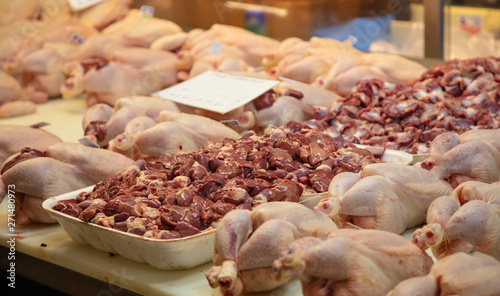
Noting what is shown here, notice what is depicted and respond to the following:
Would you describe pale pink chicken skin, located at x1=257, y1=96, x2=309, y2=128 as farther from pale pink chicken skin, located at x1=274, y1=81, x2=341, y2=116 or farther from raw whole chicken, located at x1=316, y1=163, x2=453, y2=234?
raw whole chicken, located at x1=316, y1=163, x2=453, y2=234

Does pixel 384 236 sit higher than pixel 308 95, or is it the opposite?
pixel 384 236

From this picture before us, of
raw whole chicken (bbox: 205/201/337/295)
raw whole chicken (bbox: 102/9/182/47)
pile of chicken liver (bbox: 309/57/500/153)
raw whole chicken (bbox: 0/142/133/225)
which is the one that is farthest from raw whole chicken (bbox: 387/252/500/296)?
raw whole chicken (bbox: 102/9/182/47)

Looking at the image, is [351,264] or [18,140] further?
[18,140]

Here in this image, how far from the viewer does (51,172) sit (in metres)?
2.22

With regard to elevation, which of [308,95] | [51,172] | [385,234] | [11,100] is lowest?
[11,100]

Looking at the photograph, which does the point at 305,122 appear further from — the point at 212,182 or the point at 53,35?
the point at 53,35

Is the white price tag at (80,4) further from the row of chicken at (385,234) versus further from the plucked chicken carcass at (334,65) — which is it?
the row of chicken at (385,234)

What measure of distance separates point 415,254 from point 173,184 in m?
0.90

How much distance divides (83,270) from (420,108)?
60.6 inches

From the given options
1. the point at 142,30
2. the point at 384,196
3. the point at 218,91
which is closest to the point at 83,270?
the point at 384,196

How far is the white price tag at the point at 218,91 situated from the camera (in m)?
A: 2.90

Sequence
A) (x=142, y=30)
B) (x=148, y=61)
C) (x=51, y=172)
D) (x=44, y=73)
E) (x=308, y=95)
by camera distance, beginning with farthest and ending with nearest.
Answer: (x=142, y=30) < (x=44, y=73) < (x=148, y=61) < (x=308, y=95) < (x=51, y=172)

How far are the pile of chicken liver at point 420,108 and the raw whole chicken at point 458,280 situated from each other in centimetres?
110

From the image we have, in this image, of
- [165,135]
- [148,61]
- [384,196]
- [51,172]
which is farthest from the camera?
[148,61]
